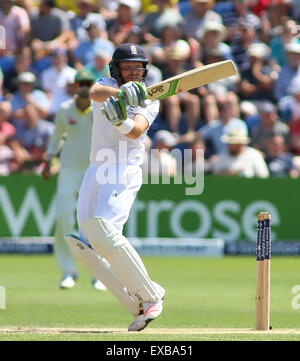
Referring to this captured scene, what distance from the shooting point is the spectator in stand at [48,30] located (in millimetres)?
16891

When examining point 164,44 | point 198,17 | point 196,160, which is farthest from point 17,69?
point 196,160

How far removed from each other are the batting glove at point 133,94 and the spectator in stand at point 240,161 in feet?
25.3

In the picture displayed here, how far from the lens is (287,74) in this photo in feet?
53.1

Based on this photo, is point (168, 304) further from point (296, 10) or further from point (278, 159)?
point (296, 10)

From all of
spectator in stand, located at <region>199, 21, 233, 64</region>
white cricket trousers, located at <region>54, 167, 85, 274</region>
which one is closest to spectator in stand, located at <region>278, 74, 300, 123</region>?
spectator in stand, located at <region>199, 21, 233, 64</region>

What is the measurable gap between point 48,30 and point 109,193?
10308 millimetres

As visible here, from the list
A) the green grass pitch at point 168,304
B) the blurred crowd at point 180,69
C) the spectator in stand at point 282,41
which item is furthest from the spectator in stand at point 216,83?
Result: the green grass pitch at point 168,304

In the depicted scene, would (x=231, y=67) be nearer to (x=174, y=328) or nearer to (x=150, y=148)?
(x=174, y=328)

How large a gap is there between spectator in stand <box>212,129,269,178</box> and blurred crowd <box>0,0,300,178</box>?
1cm

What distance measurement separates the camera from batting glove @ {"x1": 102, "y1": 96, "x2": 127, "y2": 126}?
6.86 meters

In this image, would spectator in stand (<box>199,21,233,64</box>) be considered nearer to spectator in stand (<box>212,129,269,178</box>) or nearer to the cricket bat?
spectator in stand (<box>212,129,269,178</box>)

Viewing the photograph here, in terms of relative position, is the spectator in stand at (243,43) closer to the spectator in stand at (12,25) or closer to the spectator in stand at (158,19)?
the spectator in stand at (158,19)

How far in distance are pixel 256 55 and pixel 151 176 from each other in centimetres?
304
